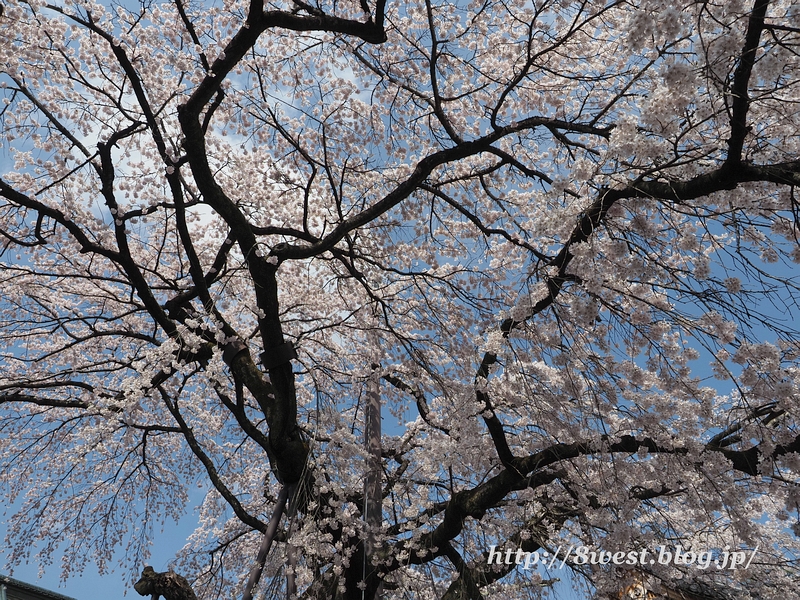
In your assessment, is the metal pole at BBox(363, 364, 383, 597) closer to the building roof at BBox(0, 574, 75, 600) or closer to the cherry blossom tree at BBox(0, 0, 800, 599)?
the cherry blossom tree at BBox(0, 0, 800, 599)

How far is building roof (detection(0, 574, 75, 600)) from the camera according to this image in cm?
489

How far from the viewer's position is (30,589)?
202 inches

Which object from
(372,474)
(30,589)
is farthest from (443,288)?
(30,589)

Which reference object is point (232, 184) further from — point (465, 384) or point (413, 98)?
point (465, 384)

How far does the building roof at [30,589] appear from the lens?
16.0 feet

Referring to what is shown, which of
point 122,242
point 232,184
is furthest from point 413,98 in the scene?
point 122,242

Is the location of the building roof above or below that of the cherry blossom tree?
below

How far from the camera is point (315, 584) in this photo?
411 cm

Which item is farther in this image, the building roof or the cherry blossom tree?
the building roof

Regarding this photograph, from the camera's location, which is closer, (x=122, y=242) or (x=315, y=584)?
(x=315, y=584)

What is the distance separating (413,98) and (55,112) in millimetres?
3333

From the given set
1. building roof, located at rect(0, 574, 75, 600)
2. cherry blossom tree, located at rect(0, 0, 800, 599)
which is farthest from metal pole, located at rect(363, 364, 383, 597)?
building roof, located at rect(0, 574, 75, 600)

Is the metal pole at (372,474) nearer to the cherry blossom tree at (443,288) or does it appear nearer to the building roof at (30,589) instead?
the cherry blossom tree at (443,288)

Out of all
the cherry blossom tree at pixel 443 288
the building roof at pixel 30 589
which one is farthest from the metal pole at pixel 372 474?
the building roof at pixel 30 589
